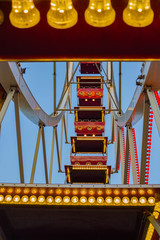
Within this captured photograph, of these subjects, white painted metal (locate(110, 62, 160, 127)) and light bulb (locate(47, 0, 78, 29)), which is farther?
white painted metal (locate(110, 62, 160, 127))

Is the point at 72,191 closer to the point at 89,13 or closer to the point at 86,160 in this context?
the point at 89,13

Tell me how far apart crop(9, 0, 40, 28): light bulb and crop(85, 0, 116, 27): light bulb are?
1.33 feet

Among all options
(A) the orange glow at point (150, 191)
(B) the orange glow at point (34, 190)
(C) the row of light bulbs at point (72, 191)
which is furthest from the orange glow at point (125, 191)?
(B) the orange glow at point (34, 190)

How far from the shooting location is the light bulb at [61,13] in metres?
2.50

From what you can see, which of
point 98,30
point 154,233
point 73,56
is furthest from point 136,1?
point 154,233

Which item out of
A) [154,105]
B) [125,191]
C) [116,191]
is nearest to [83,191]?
[116,191]

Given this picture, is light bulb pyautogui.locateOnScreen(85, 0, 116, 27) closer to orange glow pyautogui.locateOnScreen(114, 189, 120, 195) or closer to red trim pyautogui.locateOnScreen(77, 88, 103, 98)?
orange glow pyautogui.locateOnScreen(114, 189, 120, 195)

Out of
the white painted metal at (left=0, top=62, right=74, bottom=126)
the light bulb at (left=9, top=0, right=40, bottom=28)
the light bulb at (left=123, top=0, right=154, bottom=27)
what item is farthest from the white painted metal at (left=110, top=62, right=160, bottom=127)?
→ the light bulb at (left=9, top=0, right=40, bottom=28)

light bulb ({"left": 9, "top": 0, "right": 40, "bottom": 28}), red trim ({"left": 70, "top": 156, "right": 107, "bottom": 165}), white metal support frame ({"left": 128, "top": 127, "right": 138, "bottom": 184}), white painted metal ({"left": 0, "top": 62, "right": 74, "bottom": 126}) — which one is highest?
white painted metal ({"left": 0, "top": 62, "right": 74, "bottom": 126})

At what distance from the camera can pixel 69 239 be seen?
464 centimetres

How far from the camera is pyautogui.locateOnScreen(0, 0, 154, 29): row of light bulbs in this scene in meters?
2.47

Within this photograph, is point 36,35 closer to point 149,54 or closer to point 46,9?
point 46,9

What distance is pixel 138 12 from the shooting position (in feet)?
8.11

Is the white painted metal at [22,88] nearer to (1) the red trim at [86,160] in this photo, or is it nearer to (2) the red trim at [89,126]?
(1) the red trim at [86,160]
